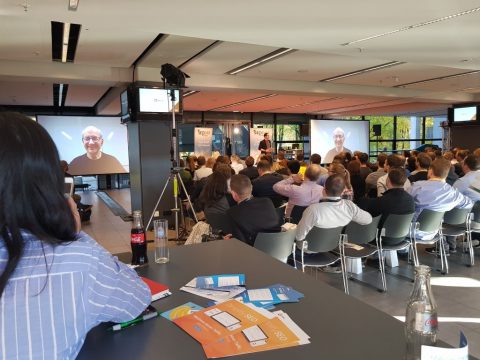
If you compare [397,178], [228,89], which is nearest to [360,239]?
[397,178]

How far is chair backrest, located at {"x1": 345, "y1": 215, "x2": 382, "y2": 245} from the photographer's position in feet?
12.6

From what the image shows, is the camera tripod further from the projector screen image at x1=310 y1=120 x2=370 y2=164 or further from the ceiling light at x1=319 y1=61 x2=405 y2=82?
the projector screen image at x1=310 y1=120 x2=370 y2=164

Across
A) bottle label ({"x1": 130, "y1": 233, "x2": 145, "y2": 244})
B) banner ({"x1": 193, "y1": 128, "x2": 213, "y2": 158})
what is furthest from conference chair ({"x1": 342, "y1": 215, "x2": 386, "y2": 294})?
banner ({"x1": 193, "y1": 128, "x2": 213, "y2": 158})

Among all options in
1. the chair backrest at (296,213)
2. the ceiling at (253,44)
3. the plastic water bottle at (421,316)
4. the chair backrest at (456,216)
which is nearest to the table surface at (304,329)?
the plastic water bottle at (421,316)

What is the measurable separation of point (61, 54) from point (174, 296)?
5891mm

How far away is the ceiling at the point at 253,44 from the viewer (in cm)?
367

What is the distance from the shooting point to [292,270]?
1.72 meters

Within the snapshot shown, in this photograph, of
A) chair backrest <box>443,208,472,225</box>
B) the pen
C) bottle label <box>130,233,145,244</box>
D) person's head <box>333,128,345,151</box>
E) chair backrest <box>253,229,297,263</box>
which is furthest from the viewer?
person's head <box>333,128,345,151</box>

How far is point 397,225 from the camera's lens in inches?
158

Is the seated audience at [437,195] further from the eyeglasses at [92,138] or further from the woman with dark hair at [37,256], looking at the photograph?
the eyeglasses at [92,138]

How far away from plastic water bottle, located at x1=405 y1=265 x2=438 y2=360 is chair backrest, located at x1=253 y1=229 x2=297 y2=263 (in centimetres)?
212

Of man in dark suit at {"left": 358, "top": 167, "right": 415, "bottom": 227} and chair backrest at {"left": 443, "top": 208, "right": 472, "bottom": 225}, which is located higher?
man in dark suit at {"left": 358, "top": 167, "right": 415, "bottom": 227}

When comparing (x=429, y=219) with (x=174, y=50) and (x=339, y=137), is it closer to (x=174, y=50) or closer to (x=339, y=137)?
(x=174, y=50)

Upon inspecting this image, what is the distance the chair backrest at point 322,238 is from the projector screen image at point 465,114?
10361mm
